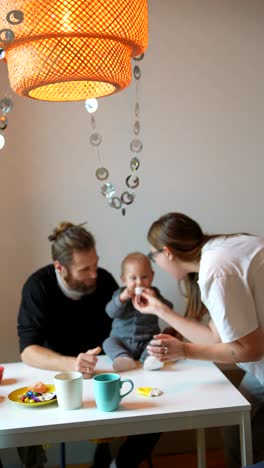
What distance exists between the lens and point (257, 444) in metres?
1.91

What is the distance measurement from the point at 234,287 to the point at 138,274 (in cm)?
61

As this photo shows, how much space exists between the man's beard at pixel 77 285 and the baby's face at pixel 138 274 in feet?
0.49

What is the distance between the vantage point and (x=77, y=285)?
2.24 meters

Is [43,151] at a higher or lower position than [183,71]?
lower

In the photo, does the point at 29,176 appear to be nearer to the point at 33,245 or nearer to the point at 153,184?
the point at 33,245

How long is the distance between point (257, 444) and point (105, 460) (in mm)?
804

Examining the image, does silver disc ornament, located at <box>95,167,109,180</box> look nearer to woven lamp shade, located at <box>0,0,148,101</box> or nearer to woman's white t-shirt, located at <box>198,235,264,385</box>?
woman's white t-shirt, located at <box>198,235,264,385</box>

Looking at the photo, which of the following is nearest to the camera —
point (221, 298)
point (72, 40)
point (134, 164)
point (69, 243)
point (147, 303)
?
point (72, 40)

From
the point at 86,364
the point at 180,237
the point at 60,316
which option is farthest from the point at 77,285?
the point at 180,237

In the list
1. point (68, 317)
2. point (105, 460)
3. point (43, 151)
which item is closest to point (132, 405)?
point (68, 317)

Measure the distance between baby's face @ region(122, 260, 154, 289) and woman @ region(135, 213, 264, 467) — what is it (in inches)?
7.1

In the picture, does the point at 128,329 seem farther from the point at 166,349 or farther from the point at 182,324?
the point at 166,349

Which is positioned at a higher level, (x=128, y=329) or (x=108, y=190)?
(x=108, y=190)

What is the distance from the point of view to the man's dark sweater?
2.20 meters
